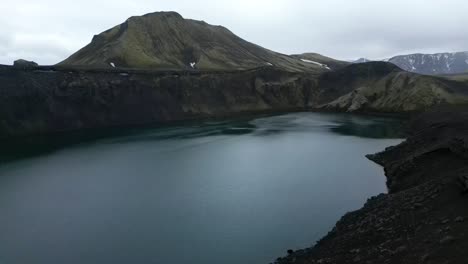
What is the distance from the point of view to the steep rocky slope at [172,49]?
135625 mm

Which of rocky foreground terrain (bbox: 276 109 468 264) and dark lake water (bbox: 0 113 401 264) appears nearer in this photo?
rocky foreground terrain (bbox: 276 109 468 264)

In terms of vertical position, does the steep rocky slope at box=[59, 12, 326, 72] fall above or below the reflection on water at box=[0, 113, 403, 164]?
above

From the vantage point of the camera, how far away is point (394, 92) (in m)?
102

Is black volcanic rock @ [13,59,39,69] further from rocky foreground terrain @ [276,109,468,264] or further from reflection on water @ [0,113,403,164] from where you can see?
rocky foreground terrain @ [276,109,468,264]

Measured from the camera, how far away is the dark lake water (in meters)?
26.3

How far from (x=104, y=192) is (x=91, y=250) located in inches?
582

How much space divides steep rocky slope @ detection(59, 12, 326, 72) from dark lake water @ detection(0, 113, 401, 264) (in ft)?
222

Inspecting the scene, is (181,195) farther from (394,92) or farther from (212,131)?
(394,92)

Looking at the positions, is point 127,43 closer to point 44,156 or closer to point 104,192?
point 44,156

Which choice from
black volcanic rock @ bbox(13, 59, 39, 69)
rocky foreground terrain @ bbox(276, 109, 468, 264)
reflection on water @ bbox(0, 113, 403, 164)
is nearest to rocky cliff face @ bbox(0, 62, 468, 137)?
black volcanic rock @ bbox(13, 59, 39, 69)

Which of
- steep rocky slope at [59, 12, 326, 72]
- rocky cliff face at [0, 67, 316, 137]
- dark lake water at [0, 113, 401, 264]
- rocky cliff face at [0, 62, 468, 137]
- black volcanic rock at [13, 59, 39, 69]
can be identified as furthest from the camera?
steep rocky slope at [59, 12, 326, 72]

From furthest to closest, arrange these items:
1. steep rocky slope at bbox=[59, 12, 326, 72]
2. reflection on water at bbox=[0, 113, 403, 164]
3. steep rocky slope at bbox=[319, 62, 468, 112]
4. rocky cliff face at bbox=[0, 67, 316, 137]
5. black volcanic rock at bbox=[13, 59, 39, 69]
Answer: steep rocky slope at bbox=[59, 12, 326, 72], steep rocky slope at bbox=[319, 62, 468, 112], black volcanic rock at bbox=[13, 59, 39, 69], rocky cliff face at bbox=[0, 67, 316, 137], reflection on water at bbox=[0, 113, 403, 164]

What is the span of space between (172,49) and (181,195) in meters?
123

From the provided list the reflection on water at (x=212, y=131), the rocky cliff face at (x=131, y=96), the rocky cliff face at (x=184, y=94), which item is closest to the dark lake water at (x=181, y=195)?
the reflection on water at (x=212, y=131)
